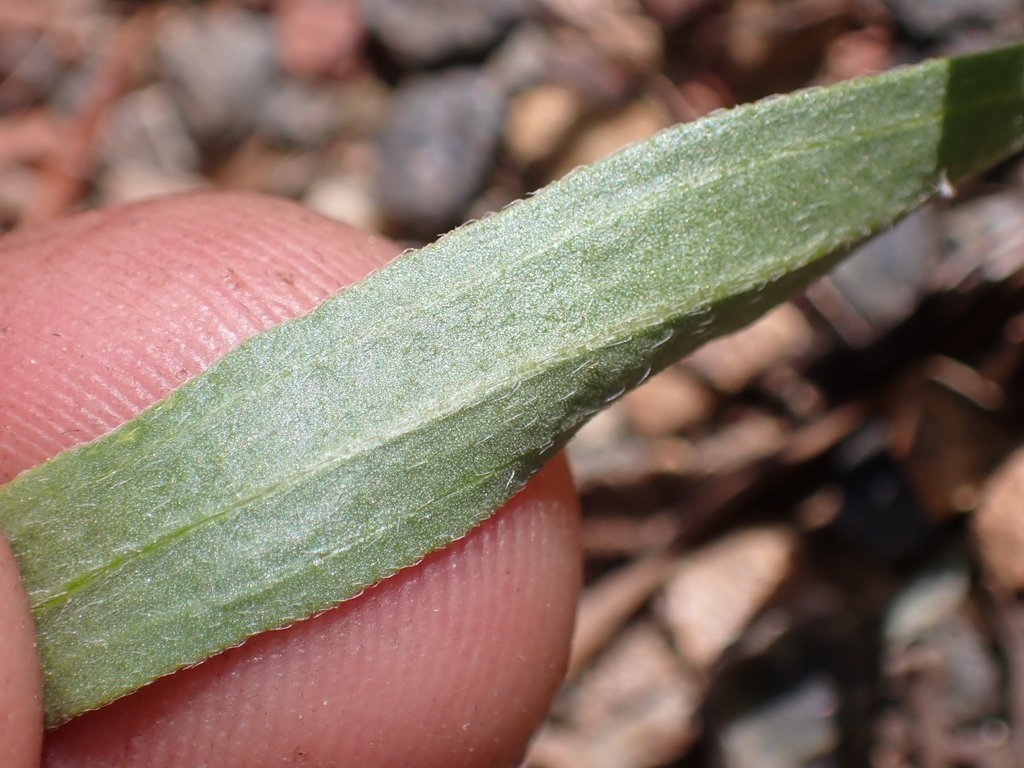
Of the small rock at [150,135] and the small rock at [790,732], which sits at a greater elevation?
the small rock at [150,135]

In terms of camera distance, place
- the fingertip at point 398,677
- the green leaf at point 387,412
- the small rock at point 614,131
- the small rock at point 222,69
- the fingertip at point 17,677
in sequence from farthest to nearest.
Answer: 1. the small rock at point 222,69
2. the small rock at point 614,131
3. the fingertip at point 398,677
4. the green leaf at point 387,412
5. the fingertip at point 17,677

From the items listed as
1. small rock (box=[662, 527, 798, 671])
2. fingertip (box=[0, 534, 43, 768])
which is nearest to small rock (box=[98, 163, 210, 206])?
small rock (box=[662, 527, 798, 671])

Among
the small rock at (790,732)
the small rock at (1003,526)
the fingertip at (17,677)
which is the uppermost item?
the fingertip at (17,677)

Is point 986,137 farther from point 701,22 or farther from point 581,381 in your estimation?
point 701,22

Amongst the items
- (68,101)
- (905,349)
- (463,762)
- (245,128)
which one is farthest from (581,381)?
(68,101)

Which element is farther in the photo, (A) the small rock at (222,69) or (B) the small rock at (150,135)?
(B) the small rock at (150,135)

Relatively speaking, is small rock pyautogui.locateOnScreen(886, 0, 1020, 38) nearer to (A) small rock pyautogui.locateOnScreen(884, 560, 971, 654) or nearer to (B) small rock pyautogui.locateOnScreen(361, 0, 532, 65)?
(B) small rock pyautogui.locateOnScreen(361, 0, 532, 65)

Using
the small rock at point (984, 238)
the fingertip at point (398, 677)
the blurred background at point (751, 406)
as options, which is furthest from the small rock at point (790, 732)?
the small rock at point (984, 238)

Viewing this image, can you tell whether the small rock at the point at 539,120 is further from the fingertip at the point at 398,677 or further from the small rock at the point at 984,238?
the fingertip at the point at 398,677
